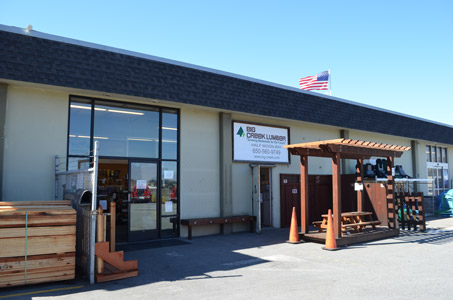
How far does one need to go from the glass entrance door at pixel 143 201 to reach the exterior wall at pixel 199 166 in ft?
3.18

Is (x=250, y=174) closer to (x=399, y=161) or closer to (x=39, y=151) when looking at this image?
(x=39, y=151)

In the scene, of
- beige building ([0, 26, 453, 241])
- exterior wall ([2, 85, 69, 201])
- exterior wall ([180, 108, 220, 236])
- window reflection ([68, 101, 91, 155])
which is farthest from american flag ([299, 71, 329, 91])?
exterior wall ([2, 85, 69, 201])

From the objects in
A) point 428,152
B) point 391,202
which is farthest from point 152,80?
point 428,152

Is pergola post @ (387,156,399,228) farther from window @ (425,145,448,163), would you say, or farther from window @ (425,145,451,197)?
window @ (425,145,448,163)

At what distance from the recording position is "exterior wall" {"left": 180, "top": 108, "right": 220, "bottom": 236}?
39.9 feet

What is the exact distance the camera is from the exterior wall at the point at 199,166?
39.9 ft

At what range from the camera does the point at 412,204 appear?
13.3 metres

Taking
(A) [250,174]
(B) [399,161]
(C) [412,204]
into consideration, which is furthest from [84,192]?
(B) [399,161]

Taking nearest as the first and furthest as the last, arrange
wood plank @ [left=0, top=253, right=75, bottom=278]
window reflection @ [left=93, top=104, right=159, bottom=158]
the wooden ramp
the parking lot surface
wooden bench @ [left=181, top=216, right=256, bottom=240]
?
the parking lot surface → wood plank @ [left=0, top=253, right=75, bottom=278] → the wooden ramp → window reflection @ [left=93, top=104, right=159, bottom=158] → wooden bench @ [left=181, top=216, right=256, bottom=240]

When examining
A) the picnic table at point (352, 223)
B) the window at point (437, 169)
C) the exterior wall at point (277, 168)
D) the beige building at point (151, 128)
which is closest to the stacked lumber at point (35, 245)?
the beige building at point (151, 128)

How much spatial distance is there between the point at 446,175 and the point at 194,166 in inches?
823

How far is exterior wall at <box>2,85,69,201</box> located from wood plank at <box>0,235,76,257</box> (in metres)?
3.21

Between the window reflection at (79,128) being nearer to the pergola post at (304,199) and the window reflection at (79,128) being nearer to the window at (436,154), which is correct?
the pergola post at (304,199)

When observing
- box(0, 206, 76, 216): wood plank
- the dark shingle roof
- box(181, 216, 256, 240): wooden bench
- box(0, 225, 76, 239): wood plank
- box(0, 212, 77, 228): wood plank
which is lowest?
box(181, 216, 256, 240): wooden bench
